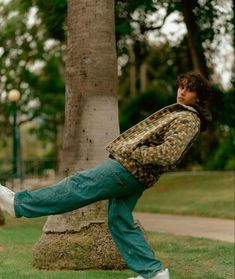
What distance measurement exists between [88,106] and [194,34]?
15028mm

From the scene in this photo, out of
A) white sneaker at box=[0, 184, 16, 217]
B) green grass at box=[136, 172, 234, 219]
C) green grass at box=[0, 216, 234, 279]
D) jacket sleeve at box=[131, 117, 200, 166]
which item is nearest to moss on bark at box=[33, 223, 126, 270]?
green grass at box=[0, 216, 234, 279]

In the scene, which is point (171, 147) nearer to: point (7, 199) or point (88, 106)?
point (7, 199)

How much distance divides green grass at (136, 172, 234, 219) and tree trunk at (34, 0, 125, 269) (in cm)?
838

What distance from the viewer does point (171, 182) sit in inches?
906

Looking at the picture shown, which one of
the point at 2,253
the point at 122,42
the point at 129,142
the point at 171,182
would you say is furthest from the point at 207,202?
the point at 129,142

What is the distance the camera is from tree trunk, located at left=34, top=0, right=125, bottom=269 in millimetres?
7246

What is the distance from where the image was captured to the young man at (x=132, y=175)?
5341mm

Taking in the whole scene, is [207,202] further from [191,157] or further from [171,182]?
[191,157]

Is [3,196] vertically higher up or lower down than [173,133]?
lower down

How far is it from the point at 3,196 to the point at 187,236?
6689mm

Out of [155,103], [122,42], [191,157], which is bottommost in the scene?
[191,157]

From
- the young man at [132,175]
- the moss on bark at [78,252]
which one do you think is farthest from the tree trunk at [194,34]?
the young man at [132,175]

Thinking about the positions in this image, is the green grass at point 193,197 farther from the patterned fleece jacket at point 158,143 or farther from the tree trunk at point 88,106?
the patterned fleece jacket at point 158,143

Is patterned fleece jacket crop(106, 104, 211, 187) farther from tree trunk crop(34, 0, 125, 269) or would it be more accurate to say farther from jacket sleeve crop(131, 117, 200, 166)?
tree trunk crop(34, 0, 125, 269)
